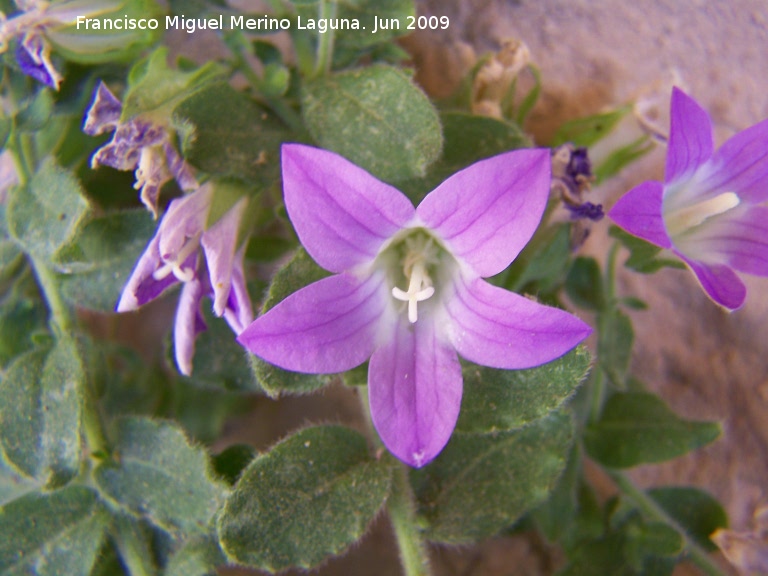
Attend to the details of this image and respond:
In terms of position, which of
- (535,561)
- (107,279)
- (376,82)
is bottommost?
(535,561)

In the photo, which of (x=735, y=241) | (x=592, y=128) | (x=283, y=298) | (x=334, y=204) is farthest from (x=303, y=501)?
(x=592, y=128)

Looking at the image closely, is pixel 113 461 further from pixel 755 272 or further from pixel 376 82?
pixel 755 272

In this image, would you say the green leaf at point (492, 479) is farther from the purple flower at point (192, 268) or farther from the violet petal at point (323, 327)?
the purple flower at point (192, 268)

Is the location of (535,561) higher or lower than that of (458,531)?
lower

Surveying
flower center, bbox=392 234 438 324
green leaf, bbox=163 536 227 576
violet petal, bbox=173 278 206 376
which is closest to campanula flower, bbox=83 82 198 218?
violet petal, bbox=173 278 206 376

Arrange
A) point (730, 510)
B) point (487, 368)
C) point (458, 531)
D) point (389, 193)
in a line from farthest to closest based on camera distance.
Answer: point (730, 510), point (458, 531), point (487, 368), point (389, 193)

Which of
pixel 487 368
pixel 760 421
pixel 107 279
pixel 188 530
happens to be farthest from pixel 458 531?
pixel 760 421

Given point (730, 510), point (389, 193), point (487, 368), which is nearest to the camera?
point (389, 193)

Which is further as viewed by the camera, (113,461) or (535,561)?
(535,561)

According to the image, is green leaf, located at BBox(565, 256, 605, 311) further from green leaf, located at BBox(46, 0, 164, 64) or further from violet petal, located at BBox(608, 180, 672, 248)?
green leaf, located at BBox(46, 0, 164, 64)
